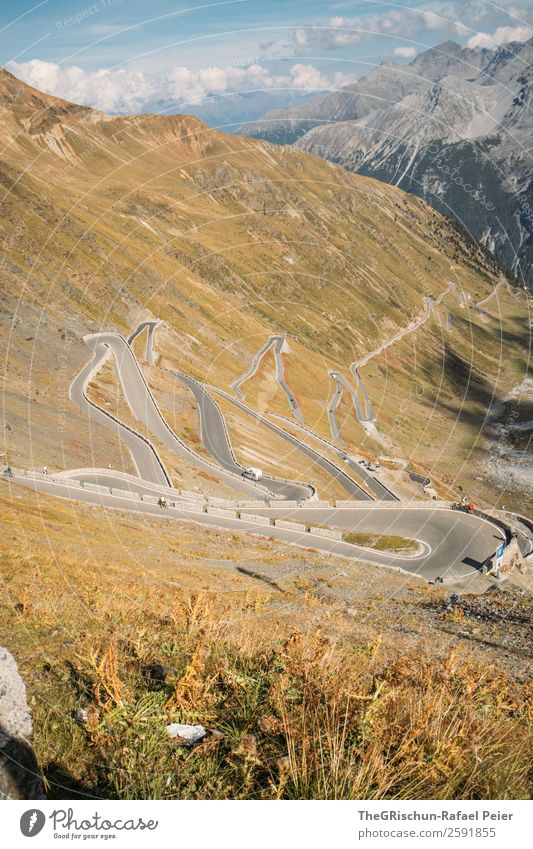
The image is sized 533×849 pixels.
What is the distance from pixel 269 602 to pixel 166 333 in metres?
83.9

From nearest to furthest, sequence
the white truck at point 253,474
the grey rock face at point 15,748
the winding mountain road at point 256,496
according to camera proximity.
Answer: the grey rock face at point 15,748
the winding mountain road at point 256,496
the white truck at point 253,474

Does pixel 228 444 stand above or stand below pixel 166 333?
below

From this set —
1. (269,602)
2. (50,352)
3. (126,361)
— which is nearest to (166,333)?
(126,361)

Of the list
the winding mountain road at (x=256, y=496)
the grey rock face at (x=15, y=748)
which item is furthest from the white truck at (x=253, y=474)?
the grey rock face at (x=15, y=748)

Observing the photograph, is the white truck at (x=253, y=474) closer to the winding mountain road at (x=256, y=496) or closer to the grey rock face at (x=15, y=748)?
the winding mountain road at (x=256, y=496)

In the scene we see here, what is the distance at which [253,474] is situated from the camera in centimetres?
7062

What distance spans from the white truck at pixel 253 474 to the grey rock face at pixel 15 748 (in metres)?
63.4

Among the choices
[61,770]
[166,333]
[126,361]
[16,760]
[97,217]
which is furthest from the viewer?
[97,217]

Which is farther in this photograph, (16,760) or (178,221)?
(178,221)

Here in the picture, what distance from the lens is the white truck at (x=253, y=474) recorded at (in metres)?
70.4

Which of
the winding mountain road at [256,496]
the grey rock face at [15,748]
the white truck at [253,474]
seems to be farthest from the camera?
the white truck at [253,474]

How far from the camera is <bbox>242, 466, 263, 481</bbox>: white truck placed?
70438 mm

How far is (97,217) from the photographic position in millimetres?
132000

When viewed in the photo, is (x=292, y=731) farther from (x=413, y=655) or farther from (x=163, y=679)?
(x=413, y=655)
